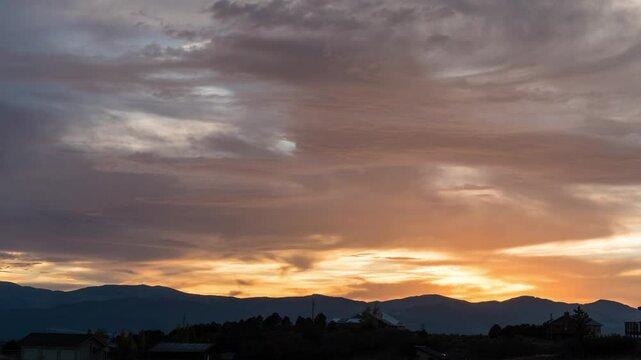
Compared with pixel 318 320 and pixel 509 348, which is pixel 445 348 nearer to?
pixel 509 348

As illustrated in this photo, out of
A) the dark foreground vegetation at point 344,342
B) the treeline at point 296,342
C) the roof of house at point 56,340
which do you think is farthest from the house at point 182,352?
the roof of house at point 56,340

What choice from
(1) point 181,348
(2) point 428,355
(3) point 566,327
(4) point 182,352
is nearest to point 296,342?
(1) point 181,348

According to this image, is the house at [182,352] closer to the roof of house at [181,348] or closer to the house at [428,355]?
the roof of house at [181,348]

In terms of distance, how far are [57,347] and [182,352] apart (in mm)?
16386

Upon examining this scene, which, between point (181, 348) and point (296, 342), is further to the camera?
point (296, 342)

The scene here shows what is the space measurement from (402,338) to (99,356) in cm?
4203

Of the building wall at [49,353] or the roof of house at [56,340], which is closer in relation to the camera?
the building wall at [49,353]

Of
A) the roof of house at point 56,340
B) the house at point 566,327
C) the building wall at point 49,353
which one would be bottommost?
the building wall at point 49,353

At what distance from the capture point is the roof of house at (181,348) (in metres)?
125

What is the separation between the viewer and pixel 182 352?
411 ft

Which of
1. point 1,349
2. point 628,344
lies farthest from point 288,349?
point 628,344

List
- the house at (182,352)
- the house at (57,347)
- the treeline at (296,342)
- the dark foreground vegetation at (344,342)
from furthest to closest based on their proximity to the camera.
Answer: the treeline at (296,342) < the house at (182,352) < the house at (57,347) < the dark foreground vegetation at (344,342)

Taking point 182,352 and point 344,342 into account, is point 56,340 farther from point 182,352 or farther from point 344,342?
point 344,342

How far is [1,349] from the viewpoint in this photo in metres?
137
